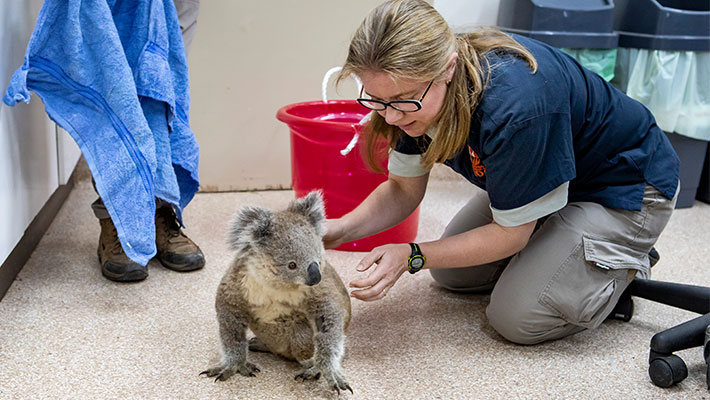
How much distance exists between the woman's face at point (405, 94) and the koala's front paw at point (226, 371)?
2.15 feet

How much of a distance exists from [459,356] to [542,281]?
0.29 meters

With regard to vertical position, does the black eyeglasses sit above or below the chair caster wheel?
above

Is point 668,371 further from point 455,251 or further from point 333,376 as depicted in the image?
point 333,376

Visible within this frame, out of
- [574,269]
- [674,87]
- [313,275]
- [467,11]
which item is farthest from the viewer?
[467,11]

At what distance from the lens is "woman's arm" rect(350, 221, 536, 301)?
4.91 ft

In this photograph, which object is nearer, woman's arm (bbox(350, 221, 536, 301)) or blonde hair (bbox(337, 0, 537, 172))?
blonde hair (bbox(337, 0, 537, 172))

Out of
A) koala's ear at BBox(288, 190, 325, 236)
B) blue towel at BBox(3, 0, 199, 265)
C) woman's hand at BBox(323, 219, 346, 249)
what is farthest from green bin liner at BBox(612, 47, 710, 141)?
blue towel at BBox(3, 0, 199, 265)

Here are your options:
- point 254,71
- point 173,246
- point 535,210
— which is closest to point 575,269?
point 535,210

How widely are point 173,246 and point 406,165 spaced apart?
0.86 meters

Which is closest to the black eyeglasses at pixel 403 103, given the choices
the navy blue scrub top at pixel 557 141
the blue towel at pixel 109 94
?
the navy blue scrub top at pixel 557 141

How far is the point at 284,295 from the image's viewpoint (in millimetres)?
1398

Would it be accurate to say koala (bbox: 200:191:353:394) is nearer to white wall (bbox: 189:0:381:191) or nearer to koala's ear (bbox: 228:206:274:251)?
koala's ear (bbox: 228:206:274:251)

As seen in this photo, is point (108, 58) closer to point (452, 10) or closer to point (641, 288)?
point (641, 288)

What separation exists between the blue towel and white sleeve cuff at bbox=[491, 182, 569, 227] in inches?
37.3
